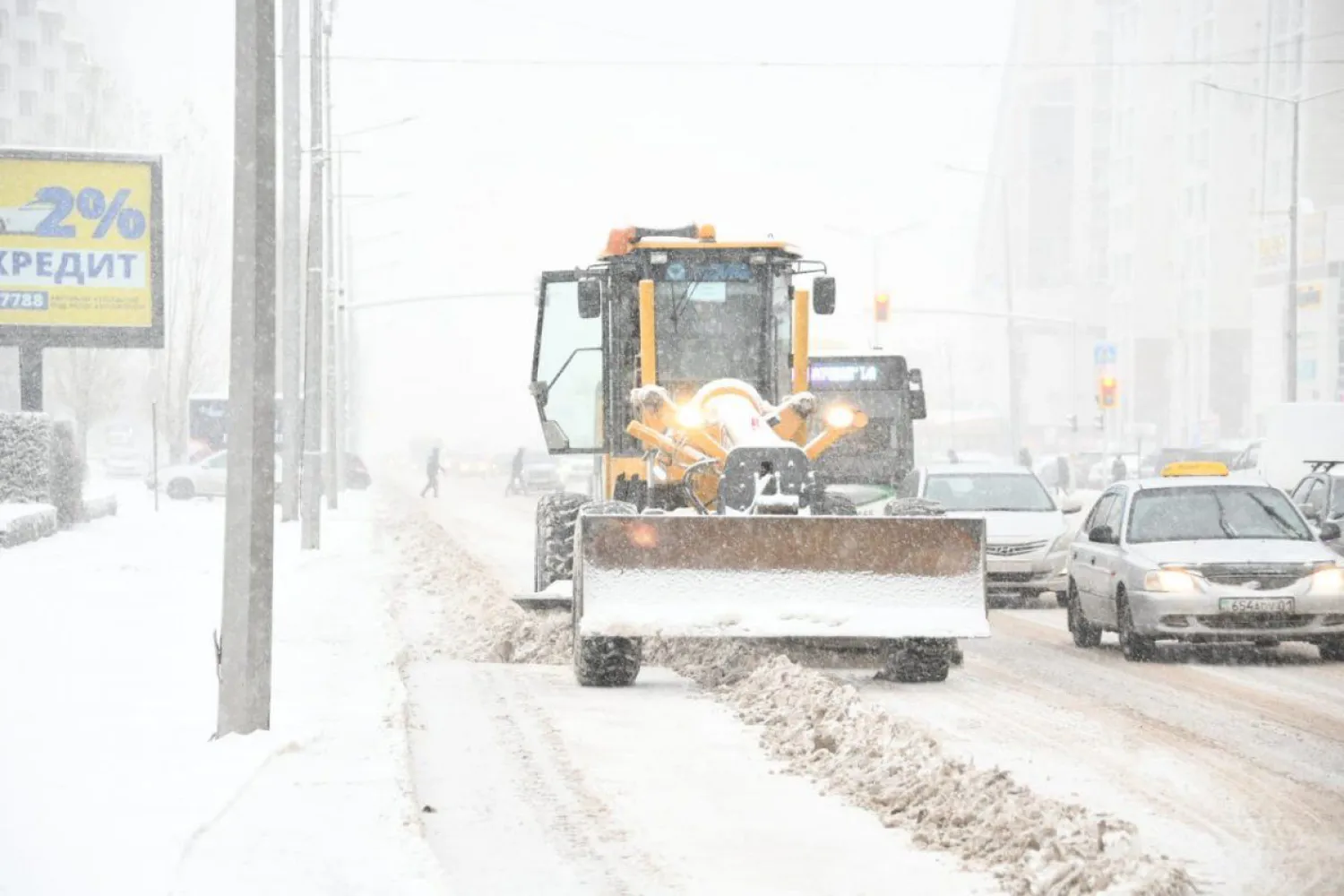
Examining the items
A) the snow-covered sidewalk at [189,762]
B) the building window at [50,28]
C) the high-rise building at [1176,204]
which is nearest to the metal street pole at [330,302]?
the snow-covered sidewalk at [189,762]

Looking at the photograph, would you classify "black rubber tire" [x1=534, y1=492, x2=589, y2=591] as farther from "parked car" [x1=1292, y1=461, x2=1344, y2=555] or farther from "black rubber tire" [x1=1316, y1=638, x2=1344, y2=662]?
"parked car" [x1=1292, y1=461, x2=1344, y2=555]

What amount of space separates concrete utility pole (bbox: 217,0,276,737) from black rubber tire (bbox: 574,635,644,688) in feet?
11.5

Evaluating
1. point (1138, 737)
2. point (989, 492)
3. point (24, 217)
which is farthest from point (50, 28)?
point (1138, 737)

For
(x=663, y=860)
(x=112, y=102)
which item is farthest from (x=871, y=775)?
(x=112, y=102)

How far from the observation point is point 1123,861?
7531 millimetres

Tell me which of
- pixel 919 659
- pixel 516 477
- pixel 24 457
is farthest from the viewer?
pixel 516 477

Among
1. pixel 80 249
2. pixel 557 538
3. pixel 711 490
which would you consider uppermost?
pixel 80 249

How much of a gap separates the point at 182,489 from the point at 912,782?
52270mm

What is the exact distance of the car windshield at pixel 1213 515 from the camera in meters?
16.9

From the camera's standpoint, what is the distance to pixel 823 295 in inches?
629

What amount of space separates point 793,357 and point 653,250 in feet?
4.44

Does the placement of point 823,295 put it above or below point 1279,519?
above

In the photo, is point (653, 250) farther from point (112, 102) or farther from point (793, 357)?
point (112, 102)

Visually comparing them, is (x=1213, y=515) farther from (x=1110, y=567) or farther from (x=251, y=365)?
(x=251, y=365)
